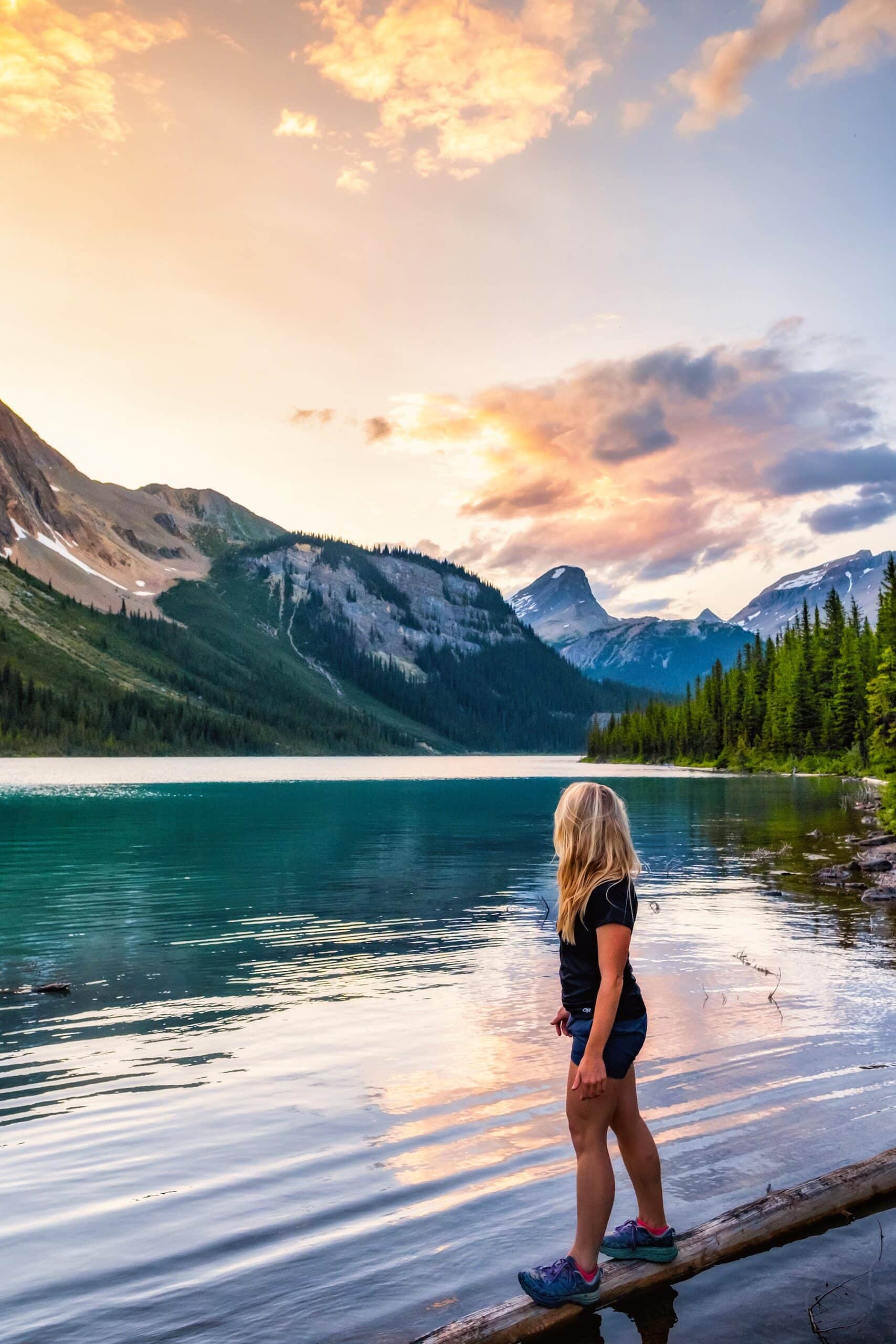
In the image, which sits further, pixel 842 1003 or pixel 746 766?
pixel 746 766

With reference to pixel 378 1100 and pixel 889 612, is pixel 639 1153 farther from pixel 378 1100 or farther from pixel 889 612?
pixel 889 612

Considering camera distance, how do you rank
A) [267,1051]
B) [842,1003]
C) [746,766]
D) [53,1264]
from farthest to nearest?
[746,766], [842,1003], [267,1051], [53,1264]

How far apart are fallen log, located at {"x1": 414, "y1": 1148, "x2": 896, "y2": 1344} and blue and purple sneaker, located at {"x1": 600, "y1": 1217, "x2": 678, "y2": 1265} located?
0.20 ft

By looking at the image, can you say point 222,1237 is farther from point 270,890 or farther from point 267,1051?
point 270,890

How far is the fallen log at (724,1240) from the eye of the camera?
6219 millimetres

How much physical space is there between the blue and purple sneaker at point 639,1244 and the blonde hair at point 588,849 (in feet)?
Answer: 8.18

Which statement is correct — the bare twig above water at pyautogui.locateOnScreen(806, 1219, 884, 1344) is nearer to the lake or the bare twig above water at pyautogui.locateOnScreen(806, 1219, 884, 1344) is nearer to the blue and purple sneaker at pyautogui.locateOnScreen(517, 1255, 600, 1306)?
the lake

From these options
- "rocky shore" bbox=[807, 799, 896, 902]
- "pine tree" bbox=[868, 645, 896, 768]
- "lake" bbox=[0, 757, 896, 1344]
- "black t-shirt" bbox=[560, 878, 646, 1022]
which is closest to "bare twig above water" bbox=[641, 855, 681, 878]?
"lake" bbox=[0, 757, 896, 1344]

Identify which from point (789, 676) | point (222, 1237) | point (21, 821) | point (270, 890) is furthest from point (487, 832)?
point (789, 676)

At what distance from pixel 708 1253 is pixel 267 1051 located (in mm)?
9949

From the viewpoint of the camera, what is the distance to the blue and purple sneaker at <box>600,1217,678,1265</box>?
718 centimetres

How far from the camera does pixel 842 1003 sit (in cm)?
1789

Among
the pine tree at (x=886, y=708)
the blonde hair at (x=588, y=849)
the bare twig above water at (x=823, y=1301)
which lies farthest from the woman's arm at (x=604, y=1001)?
the pine tree at (x=886, y=708)

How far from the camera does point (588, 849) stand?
6.96 m
